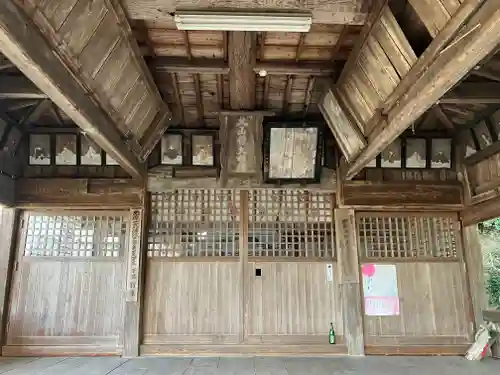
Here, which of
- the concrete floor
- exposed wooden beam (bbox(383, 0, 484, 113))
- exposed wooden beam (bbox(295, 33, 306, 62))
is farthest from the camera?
the concrete floor

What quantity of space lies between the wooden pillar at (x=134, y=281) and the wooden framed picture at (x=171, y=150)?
0.70 meters

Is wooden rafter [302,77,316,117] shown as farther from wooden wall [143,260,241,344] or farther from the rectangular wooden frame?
wooden wall [143,260,241,344]

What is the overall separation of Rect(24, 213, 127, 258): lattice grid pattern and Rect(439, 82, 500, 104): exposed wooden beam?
4.28 m

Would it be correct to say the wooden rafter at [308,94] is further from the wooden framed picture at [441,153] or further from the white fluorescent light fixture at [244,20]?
the wooden framed picture at [441,153]

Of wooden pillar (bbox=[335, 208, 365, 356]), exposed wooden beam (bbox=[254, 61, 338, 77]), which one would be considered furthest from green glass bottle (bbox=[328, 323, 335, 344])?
exposed wooden beam (bbox=[254, 61, 338, 77])

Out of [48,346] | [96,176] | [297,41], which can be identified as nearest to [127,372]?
[48,346]

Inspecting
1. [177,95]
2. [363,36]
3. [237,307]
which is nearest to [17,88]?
[177,95]

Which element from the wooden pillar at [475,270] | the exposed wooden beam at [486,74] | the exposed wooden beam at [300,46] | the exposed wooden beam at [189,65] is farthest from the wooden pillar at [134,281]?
the wooden pillar at [475,270]

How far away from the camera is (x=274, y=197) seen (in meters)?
5.61

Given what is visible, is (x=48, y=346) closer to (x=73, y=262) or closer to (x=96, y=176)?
(x=73, y=262)

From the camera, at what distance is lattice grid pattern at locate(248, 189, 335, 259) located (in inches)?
215

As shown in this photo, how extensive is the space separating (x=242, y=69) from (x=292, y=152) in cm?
161

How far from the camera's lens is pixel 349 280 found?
5258 millimetres

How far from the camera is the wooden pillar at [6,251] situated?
5.11 metres
